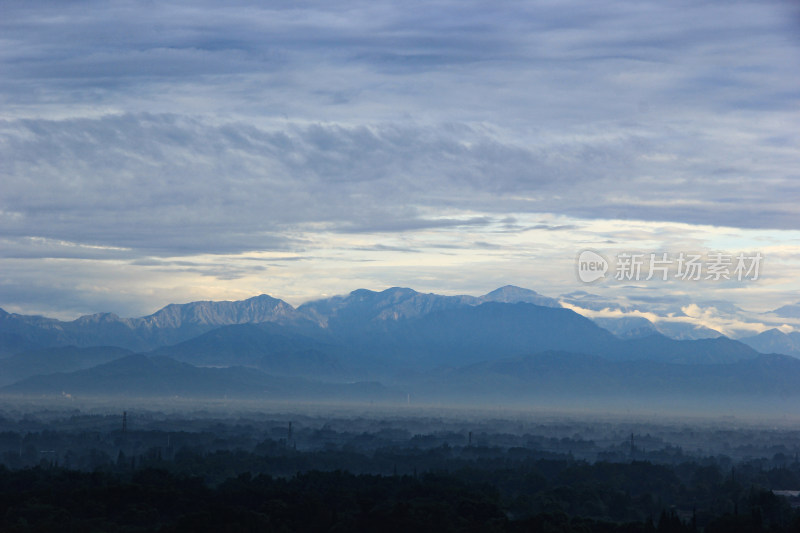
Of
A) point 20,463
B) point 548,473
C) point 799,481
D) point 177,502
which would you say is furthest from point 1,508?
point 799,481

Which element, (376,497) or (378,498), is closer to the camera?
(378,498)

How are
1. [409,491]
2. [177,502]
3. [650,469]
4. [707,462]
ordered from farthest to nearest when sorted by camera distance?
[707,462] < [650,469] < [409,491] < [177,502]

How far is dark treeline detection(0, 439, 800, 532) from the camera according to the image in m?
88.3

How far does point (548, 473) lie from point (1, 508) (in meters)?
92.7

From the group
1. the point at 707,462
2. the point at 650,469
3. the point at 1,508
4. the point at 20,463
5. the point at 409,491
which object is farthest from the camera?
the point at 707,462

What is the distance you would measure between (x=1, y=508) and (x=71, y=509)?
642 cm

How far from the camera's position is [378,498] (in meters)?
108

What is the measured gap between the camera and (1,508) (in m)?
92.2

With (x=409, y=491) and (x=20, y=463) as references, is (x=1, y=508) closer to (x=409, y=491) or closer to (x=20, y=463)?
(x=409, y=491)

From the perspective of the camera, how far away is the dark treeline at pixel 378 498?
8831 centimetres

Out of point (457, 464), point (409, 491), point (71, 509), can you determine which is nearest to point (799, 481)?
point (457, 464)

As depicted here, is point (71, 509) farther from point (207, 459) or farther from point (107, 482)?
point (207, 459)

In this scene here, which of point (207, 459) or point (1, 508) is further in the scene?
point (207, 459)

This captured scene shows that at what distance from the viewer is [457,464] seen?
173m
